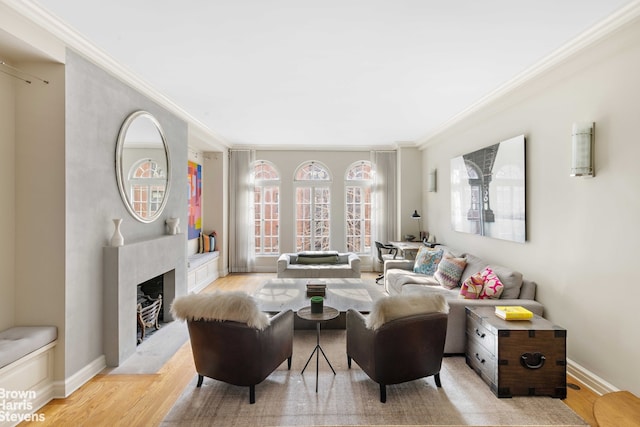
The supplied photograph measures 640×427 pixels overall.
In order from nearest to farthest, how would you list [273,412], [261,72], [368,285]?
[273,412] → [261,72] → [368,285]

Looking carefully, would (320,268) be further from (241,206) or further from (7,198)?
(7,198)

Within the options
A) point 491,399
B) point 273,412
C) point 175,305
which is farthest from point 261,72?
point 491,399

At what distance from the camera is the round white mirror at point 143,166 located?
3318 millimetres

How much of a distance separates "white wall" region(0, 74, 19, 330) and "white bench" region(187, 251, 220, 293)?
271 cm

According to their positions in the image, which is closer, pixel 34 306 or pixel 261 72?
pixel 34 306

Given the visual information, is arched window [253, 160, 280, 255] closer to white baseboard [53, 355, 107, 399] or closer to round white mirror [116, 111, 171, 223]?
round white mirror [116, 111, 171, 223]

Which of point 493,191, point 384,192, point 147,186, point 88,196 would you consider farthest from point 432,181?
point 88,196

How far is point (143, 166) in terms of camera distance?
3.66 meters

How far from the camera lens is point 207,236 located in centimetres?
668

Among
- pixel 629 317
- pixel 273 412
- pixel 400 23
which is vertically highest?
pixel 400 23

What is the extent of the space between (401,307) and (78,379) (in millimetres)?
2757

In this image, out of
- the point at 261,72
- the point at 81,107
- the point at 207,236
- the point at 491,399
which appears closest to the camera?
the point at 491,399

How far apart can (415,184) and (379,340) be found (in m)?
5.07

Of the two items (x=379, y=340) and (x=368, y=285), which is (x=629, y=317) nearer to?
(x=379, y=340)
